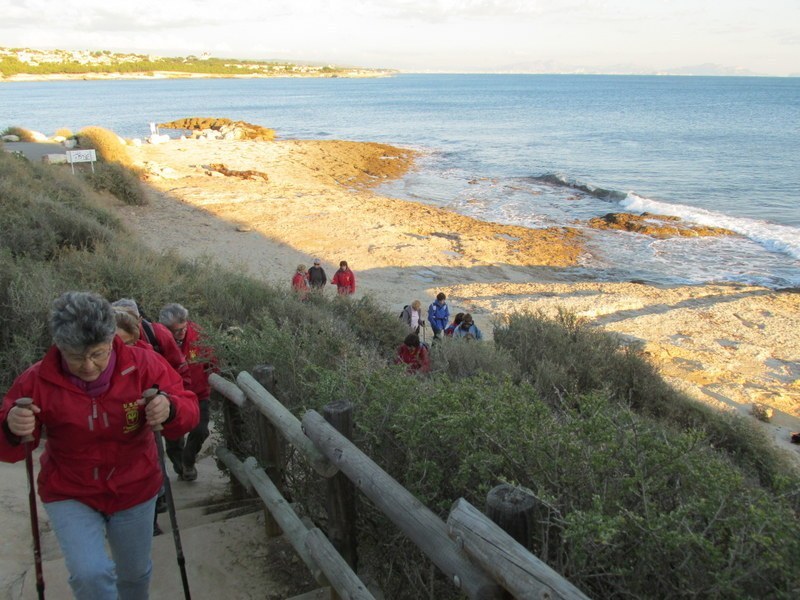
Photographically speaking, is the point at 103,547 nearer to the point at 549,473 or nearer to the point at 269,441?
the point at 269,441

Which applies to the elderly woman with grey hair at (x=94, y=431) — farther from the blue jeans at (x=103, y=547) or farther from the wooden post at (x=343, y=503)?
the wooden post at (x=343, y=503)

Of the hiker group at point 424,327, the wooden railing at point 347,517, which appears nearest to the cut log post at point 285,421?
the wooden railing at point 347,517

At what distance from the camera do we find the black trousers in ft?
15.8

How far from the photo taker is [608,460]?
8.43 ft

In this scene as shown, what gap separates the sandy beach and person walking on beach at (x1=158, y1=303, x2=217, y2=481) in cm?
609

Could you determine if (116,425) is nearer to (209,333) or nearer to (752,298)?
(209,333)

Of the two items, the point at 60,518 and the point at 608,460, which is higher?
the point at 608,460

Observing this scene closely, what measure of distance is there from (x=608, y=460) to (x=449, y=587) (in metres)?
0.92

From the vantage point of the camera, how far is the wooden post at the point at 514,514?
82.0 inches

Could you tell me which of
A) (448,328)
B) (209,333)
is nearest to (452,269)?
(448,328)

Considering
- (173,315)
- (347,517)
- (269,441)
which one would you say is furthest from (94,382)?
(173,315)

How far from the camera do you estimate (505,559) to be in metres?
1.95

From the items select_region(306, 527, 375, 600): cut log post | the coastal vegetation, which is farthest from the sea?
select_region(306, 527, 375, 600): cut log post

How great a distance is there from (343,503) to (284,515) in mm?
539
